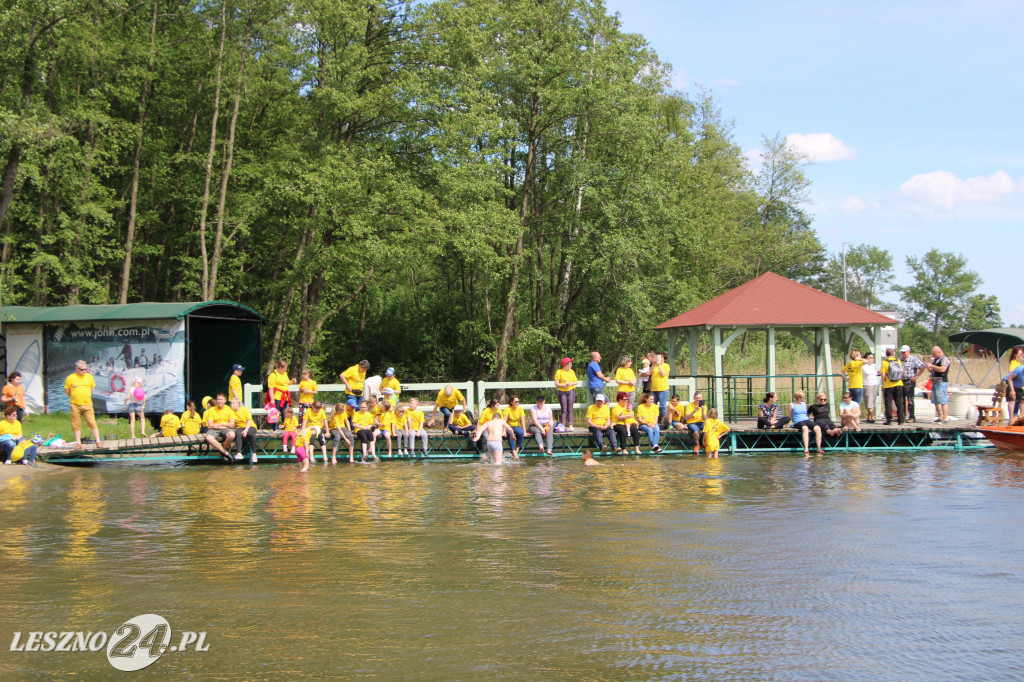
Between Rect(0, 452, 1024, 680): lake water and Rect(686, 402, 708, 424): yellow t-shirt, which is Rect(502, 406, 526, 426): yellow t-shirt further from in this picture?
Rect(0, 452, 1024, 680): lake water

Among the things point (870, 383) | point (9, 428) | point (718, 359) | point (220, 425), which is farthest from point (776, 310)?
point (9, 428)

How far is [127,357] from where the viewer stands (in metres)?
20.8

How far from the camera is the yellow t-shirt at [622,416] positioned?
1902cm

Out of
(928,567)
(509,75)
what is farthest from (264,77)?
(928,567)

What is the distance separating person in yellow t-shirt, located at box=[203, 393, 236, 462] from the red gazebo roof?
1077cm

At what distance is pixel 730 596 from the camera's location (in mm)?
7633

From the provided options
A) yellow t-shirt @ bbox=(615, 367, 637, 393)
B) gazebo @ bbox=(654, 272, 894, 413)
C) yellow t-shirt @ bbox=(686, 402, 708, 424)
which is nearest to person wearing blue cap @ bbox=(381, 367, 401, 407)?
yellow t-shirt @ bbox=(615, 367, 637, 393)

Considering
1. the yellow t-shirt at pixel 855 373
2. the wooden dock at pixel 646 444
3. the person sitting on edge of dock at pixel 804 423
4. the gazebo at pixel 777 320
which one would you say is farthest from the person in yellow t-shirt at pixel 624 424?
the yellow t-shirt at pixel 855 373

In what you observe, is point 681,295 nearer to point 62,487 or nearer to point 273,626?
point 62,487

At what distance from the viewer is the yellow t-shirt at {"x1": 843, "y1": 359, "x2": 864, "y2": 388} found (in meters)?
20.1

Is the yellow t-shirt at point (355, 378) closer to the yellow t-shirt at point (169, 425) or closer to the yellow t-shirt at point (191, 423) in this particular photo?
the yellow t-shirt at point (191, 423)

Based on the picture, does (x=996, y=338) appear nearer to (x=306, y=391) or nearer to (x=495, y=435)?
(x=495, y=435)

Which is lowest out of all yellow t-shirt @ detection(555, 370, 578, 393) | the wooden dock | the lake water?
the lake water

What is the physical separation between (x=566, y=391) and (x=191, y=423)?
321 inches
